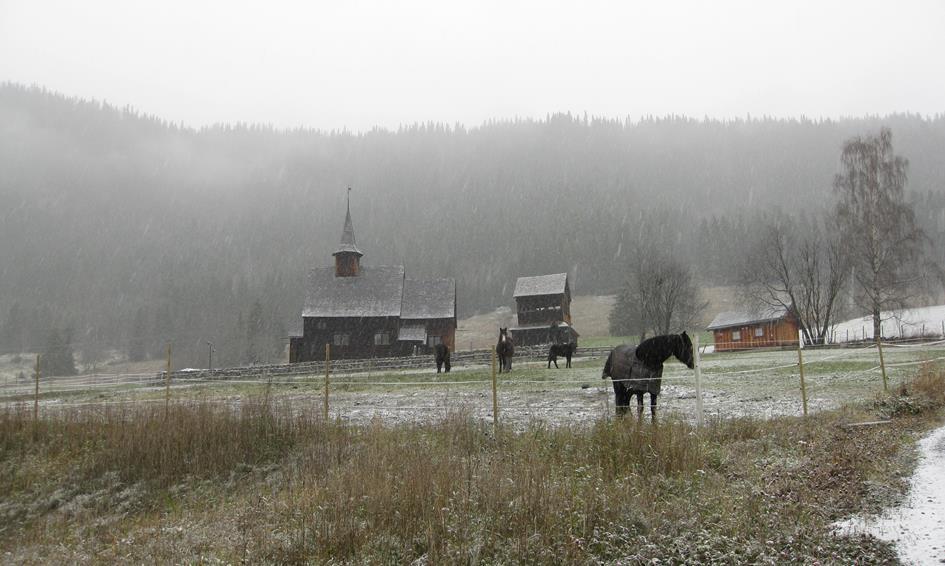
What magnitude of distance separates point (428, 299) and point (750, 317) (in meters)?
31.4

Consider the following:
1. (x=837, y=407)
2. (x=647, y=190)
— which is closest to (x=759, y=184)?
(x=647, y=190)

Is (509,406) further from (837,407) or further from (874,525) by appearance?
(874,525)

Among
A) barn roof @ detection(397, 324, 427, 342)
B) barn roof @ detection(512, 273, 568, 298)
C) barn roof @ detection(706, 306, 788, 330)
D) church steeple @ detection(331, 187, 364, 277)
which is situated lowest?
barn roof @ detection(397, 324, 427, 342)

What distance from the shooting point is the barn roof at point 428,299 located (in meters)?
59.6

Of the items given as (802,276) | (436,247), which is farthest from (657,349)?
(436,247)

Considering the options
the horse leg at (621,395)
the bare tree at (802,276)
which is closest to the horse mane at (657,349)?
the horse leg at (621,395)

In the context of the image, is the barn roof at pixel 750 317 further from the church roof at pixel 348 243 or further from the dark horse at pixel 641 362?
the dark horse at pixel 641 362

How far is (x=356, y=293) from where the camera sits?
5809 cm

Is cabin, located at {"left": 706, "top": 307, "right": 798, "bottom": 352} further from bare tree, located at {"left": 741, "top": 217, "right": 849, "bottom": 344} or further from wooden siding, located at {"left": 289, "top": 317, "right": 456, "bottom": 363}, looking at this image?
wooden siding, located at {"left": 289, "top": 317, "right": 456, "bottom": 363}

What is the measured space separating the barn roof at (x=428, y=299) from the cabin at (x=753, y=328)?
2564 cm

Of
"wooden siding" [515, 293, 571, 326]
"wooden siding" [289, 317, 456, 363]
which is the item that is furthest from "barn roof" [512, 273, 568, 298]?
"wooden siding" [289, 317, 456, 363]

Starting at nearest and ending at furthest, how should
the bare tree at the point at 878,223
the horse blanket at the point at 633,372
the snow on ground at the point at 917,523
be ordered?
the snow on ground at the point at 917,523 < the horse blanket at the point at 633,372 < the bare tree at the point at 878,223

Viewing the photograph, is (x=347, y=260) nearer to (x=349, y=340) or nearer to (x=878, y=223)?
(x=349, y=340)

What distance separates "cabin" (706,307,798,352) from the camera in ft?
191
